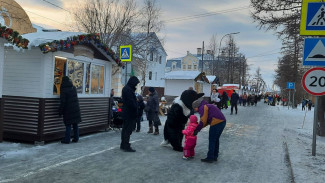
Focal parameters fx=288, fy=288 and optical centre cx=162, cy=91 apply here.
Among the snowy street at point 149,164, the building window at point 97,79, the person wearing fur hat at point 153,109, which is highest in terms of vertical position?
the building window at point 97,79

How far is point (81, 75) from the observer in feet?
32.1

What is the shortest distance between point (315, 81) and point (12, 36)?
7761mm

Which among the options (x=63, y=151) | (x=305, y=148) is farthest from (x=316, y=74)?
(x=63, y=151)

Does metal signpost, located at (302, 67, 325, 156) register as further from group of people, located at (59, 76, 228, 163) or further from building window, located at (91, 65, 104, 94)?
building window, located at (91, 65, 104, 94)

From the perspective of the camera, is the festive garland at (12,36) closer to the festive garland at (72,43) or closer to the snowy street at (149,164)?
the festive garland at (72,43)

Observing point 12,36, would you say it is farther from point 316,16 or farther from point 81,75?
point 316,16

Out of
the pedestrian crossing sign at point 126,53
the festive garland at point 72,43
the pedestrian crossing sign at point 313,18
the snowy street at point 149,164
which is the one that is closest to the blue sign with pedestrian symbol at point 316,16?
the pedestrian crossing sign at point 313,18

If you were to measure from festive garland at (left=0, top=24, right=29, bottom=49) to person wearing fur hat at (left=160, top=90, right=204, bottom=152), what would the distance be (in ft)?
14.3

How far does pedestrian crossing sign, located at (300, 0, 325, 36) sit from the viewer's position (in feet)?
24.6

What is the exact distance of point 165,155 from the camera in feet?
24.2

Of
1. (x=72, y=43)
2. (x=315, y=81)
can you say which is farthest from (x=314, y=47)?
(x=72, y=43)

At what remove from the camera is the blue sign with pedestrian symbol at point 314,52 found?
7480 millimetres

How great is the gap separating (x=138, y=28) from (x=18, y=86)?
74.0ft

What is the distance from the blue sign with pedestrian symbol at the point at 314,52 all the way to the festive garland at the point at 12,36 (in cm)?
739
